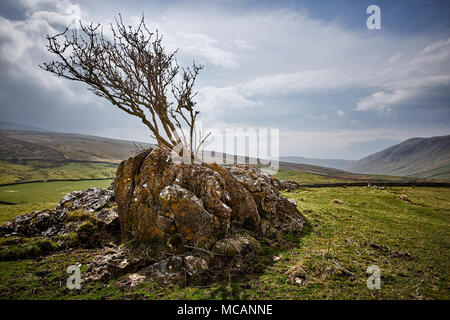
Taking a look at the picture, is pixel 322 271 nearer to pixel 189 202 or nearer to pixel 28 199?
pixel 189 202

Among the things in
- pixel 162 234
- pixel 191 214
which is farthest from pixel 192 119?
Result: pixel 162 234

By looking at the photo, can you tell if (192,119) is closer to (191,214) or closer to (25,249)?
(191,214)

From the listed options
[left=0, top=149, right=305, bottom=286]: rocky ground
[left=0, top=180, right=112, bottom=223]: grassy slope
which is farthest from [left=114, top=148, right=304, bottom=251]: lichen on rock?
[left=0, top=180, right=112, bottom=223]: grassy slope

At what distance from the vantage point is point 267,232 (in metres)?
11.7

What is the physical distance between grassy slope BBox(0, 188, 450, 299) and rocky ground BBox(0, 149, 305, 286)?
69cm

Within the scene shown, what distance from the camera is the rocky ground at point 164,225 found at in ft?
26.7

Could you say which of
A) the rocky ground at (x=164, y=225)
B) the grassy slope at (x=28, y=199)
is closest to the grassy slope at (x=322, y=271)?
the rocky ground at (x=164, y=225)

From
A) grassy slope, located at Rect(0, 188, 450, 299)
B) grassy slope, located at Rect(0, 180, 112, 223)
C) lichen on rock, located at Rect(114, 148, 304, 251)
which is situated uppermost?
lichen on rock, located at Rect(114, 148, 304, 251)

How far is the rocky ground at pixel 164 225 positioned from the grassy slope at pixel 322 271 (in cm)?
69

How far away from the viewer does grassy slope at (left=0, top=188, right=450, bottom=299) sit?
21.7 ft

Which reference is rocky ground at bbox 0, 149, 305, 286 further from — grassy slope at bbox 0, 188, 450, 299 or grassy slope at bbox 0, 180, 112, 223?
grassy slope at bbox 0, 180, 112, 223

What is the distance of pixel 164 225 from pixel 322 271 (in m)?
7.62

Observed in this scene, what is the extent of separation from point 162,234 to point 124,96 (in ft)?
33.7
